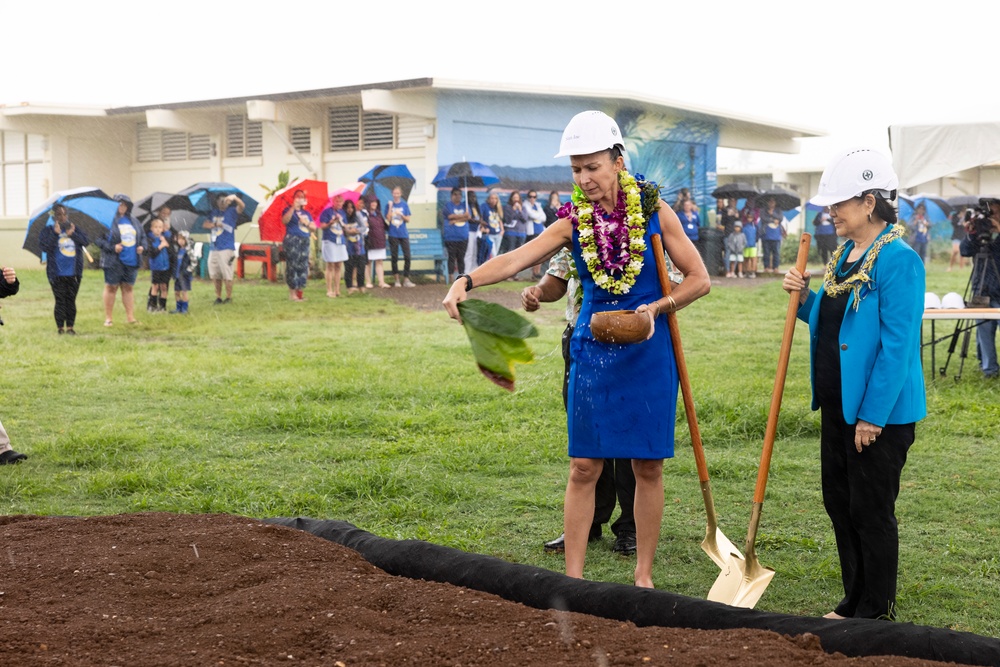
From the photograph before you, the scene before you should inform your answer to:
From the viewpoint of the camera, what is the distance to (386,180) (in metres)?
22.1

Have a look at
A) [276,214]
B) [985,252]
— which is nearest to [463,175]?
[276,214]

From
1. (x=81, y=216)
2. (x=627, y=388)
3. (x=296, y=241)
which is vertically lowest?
(x=627, y=388)

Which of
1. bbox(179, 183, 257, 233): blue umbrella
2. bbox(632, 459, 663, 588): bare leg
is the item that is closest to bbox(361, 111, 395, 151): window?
bbox(179, 183, 257, 233): blue umbrella

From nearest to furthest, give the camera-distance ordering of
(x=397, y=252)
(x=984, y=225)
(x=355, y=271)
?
(x=984, y=225)
(x=355, y=271)
(x=397, y=252)

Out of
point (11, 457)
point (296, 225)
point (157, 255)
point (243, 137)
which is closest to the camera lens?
point (11, 457)

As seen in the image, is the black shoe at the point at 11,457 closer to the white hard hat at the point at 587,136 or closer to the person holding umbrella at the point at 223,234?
the white hard hat at the point at 587,136

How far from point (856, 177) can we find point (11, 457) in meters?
5.43

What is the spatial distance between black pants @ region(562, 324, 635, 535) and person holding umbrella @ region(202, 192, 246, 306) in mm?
13358

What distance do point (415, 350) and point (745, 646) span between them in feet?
30.1

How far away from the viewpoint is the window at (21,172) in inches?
1172

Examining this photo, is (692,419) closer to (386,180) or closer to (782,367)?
(782,367)

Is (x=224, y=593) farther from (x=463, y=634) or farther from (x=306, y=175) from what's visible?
(x=306, y=175)

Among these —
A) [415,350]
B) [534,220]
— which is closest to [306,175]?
[534,220]

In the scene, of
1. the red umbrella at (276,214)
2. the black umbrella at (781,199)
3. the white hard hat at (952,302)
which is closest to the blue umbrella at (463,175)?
the red umbrella at (276,214)
